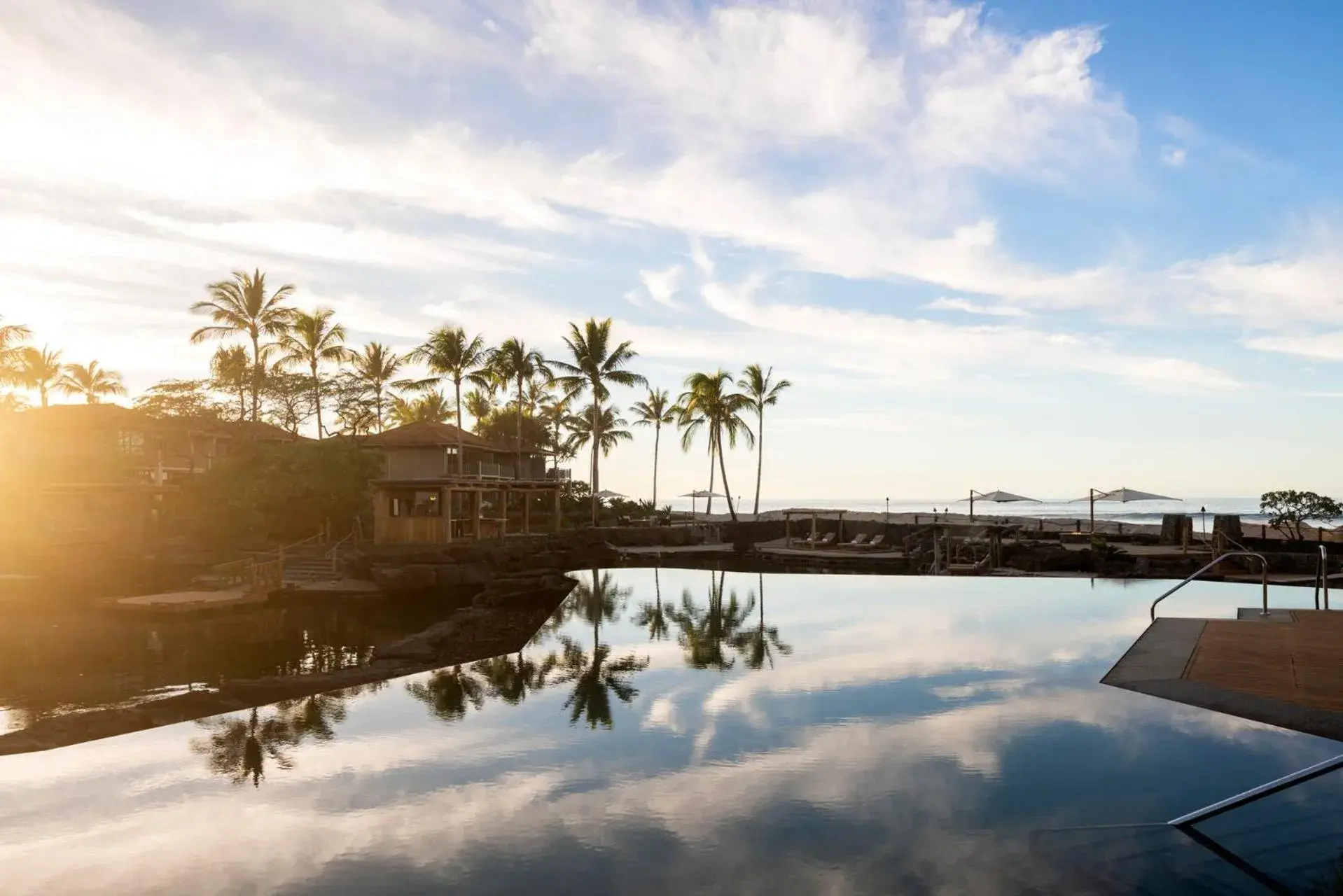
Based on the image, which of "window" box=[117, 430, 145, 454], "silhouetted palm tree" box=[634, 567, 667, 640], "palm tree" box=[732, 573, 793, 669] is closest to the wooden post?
"silhouetted palm tree" box=[634, 567, 667, 640]

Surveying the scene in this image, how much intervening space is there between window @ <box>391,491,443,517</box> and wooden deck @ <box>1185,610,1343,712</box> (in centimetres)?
3552

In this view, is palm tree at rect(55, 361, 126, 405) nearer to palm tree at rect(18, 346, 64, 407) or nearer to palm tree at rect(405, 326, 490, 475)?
palm tree at rect(18, 346, 64, 407)

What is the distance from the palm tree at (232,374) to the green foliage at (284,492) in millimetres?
8264

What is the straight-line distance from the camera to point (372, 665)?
18.3m

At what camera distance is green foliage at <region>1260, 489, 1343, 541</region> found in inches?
1468

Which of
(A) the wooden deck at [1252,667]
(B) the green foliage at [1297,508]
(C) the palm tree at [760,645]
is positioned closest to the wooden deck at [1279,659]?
(A) the wooden deck at [1252,667]

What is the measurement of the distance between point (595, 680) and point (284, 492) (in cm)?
2850

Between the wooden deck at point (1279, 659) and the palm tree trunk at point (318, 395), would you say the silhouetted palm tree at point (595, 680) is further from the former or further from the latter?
the palm tree trunk at point (318, 395)

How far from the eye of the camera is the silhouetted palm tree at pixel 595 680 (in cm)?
1423

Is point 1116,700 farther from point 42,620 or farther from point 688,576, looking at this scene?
point 42,620

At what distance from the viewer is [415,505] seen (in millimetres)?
44344

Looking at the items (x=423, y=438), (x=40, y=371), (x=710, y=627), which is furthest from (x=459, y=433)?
(x=40, y=371)

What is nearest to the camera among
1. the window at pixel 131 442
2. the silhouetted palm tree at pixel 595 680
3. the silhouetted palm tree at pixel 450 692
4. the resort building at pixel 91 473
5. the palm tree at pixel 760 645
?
the silhouetted palm tree at pixel 595 680

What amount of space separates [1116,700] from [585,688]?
901 centimetres
